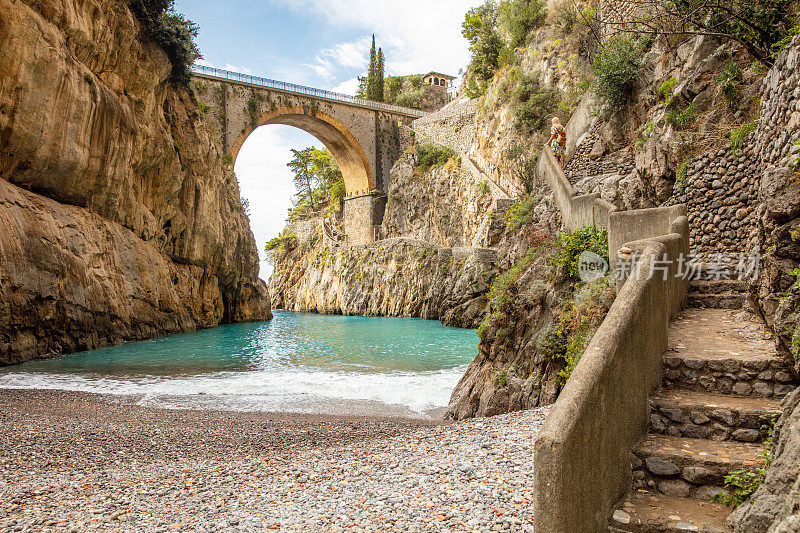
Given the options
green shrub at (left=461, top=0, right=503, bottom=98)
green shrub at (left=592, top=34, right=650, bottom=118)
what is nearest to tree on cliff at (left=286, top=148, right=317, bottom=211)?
green shrub at (left=461, top=0, right=503, bottom=98)

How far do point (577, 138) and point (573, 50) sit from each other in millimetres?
8861

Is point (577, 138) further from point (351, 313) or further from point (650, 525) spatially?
point (351, 313)

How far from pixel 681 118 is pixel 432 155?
1278 inches

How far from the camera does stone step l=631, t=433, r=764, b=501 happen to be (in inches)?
126

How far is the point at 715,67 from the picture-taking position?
9508 millimetres

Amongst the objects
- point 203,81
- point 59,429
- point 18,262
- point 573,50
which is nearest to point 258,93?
point 203,81

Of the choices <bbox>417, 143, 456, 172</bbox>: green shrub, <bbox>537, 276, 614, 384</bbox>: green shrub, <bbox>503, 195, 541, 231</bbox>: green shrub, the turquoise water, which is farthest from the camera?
<bbox>417, 143, 456, 172</bbox>: green shrub

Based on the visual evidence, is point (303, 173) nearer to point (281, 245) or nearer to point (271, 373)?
point (281, 245)

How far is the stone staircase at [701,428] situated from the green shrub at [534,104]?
2009 centimetres

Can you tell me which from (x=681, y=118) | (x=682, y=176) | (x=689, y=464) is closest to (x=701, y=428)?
(x=689, y=464)

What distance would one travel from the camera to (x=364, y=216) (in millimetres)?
45750

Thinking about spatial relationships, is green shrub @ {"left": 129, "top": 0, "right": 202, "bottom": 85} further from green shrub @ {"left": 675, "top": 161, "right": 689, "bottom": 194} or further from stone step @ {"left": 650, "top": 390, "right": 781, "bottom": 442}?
stone step @ {"left": 650, "top": 390, "right": 781, "bottom": 442}

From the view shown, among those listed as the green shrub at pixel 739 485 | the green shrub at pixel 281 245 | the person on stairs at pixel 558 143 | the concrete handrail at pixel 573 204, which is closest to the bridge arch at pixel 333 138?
the green shrub at pixel 281 245

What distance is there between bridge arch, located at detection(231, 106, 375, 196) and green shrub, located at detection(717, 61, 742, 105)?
32.7 m
